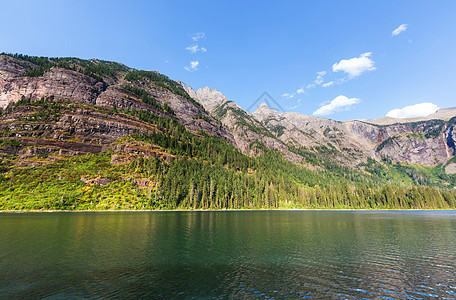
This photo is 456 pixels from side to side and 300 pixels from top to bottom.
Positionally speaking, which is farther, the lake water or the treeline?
the treeline

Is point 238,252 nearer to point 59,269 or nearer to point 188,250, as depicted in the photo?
point 188,250

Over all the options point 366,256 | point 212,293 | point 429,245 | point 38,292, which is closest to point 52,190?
point 38,292

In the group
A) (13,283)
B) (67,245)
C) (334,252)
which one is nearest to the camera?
(13,283)

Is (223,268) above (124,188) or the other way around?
the other way around

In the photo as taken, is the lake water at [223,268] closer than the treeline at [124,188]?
Yes

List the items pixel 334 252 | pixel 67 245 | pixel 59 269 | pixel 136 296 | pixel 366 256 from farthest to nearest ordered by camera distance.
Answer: pixel 67 245 < pixel 334 252 < pixel 366 256 < pixel 59 269 < pixel 136 296

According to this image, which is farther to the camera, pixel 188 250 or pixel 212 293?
pixel 188 250

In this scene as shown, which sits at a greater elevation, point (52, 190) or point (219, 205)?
point (52, 190)

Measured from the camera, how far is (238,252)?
38500 mm

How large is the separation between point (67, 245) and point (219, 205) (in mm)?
135992

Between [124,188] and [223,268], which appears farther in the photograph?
[124,188]

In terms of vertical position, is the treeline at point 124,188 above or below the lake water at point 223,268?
above

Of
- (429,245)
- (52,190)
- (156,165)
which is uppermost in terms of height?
(156,165)

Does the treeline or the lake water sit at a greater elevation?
the treeline
